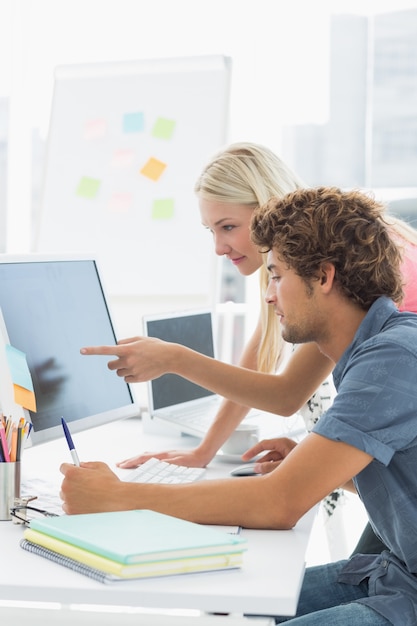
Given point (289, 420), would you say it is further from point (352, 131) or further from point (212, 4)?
point (212, 4)

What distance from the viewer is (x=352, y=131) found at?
11.6ft

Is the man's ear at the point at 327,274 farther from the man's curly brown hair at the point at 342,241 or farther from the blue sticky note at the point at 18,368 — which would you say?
the blue sticky note at the point at 18,368

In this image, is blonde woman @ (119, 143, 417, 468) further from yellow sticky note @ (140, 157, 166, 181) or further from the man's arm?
yellow sticky note @ (140, 157, 166, 181)

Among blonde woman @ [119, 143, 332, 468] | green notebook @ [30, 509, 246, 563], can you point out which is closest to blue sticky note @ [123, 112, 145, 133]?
blonde woman @ [119, 143, 332, 468]

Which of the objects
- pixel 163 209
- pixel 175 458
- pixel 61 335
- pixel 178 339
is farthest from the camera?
pixel 163 209

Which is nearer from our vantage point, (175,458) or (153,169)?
(175,458)

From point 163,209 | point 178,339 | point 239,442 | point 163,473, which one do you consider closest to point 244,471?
point 163,473

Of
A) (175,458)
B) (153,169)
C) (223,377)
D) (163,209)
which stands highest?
(153,169)

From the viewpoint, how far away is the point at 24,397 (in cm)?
134

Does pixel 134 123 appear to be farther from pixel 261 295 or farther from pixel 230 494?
pixel 230 494

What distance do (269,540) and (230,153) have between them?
937 mm

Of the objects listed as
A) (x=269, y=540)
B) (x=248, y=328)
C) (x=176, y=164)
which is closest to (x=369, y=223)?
(x=269, y=540)

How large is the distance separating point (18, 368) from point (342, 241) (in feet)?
1.78

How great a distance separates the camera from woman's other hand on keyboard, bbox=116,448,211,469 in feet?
5.52
